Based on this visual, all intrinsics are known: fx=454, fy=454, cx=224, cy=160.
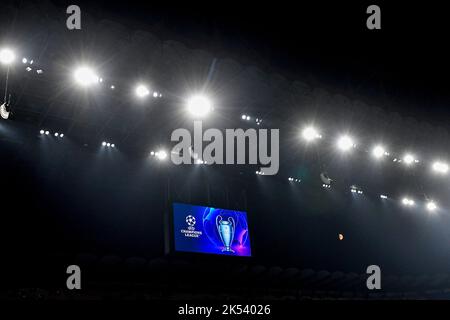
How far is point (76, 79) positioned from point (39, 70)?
0.66 meters

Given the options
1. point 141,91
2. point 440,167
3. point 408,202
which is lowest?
point 408,202

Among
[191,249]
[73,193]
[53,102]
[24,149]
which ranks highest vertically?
[53,102]

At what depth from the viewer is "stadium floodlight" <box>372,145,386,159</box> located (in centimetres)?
1097

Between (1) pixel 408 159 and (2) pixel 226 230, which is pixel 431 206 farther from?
(2) pixel 226 230

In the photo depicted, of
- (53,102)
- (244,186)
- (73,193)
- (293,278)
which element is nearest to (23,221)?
(73,193)

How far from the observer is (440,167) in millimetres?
12656

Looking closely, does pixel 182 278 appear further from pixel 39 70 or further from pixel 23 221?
pixel 39 70

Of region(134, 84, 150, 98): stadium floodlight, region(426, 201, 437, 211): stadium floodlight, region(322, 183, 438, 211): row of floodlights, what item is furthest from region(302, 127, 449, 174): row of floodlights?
region(134, 84, 150, 98): stadium floodlight

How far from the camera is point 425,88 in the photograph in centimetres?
793

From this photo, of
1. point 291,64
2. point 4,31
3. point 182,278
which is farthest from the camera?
point 182,278

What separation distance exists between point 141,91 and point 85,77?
1.09 meters

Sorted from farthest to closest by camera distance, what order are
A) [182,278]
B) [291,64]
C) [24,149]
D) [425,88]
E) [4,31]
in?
1. [182,278]
2. [24,149]
3. [425,88]
4. [291,64]
5. [4,31]

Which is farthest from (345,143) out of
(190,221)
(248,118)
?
(190,221)

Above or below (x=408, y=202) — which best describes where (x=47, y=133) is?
Result: above
